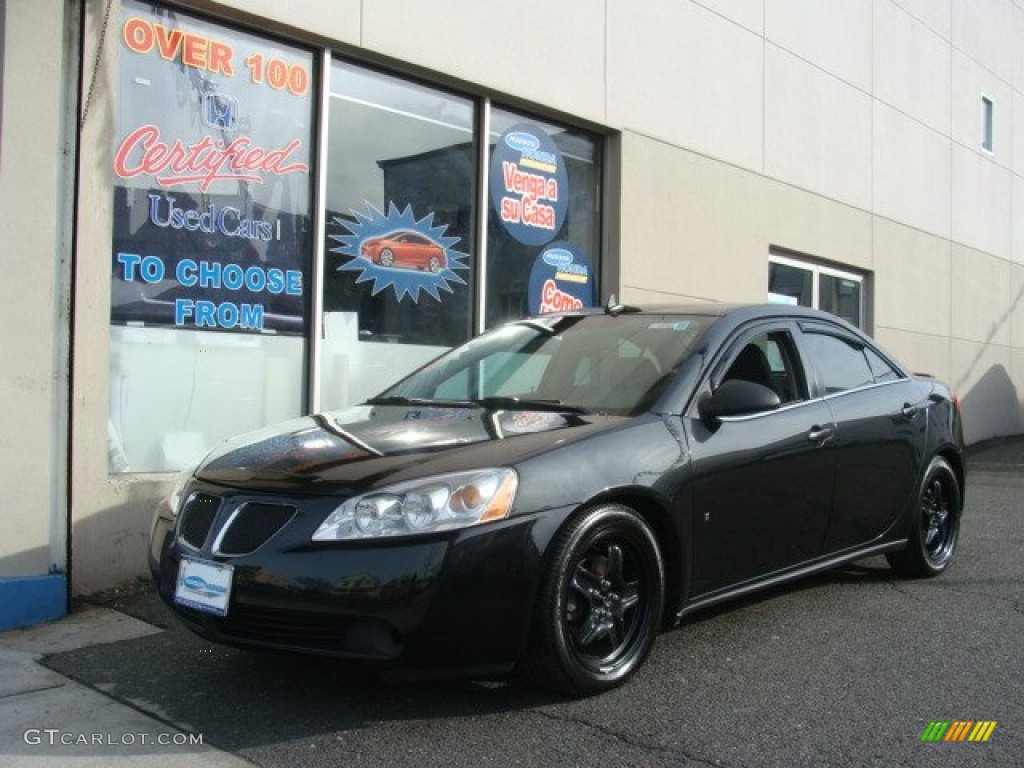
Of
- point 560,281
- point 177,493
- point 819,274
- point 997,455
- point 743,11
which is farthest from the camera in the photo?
point 997,455

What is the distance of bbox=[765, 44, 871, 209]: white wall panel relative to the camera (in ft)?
35.4

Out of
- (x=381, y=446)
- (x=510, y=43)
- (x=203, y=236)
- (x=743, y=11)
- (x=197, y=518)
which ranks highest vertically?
(x=743, y=11)

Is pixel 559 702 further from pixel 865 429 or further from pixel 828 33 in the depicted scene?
pixel 828 33

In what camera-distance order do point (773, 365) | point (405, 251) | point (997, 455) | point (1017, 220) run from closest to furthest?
point (773, 365), point (405, 251), point (997, 455), point (1017, 220)

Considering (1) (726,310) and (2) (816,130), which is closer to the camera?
(1) (726,310)

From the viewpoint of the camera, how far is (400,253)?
7.25 meters

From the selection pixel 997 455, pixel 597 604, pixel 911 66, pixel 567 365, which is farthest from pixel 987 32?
pixel 597 604

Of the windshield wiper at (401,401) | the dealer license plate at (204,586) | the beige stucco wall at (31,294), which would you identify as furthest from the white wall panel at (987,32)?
the dealer license plate at (204,586)

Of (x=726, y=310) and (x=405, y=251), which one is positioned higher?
(x=405, y=251)

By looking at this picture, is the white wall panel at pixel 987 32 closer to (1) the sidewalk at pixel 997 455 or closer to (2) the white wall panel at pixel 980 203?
(2) the white wall panel at pixel 980 203

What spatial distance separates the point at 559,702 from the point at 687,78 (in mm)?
7336

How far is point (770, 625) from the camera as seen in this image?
464 centimetres

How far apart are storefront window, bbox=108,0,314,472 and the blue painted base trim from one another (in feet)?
2.80

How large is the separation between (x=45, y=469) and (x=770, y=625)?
362 centimetres
